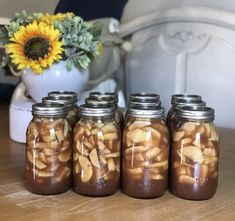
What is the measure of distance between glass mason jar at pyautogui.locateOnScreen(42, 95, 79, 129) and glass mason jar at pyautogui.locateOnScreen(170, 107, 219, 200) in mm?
166

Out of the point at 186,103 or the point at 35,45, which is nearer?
the point at 186,103

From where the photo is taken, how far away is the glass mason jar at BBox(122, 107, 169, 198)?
69 cm

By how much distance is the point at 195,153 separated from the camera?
0.69m

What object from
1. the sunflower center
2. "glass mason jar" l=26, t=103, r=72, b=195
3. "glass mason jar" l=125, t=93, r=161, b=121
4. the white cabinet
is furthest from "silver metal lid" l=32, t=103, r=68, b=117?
the white cabinet

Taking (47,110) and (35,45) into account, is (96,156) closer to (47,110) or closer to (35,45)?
(47,110)

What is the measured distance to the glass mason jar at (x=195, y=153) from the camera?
27.0 inches

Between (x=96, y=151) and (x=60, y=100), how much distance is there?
0.15 metres

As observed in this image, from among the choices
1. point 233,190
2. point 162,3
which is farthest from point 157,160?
point 162,3

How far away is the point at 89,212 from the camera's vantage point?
664 mm

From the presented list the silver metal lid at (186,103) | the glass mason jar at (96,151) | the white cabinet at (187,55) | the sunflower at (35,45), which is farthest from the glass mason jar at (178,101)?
the white cabinet at (187,55)

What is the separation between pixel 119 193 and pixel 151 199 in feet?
0.18

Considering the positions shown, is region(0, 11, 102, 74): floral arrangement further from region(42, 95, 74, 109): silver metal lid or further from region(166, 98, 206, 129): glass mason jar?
region(166, 98, 206, 129): glass mason jar

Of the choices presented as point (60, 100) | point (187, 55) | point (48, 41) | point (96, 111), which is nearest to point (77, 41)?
point (48, 41)

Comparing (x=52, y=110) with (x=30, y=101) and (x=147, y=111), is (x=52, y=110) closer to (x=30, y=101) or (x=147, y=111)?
(x=147, y=111)
